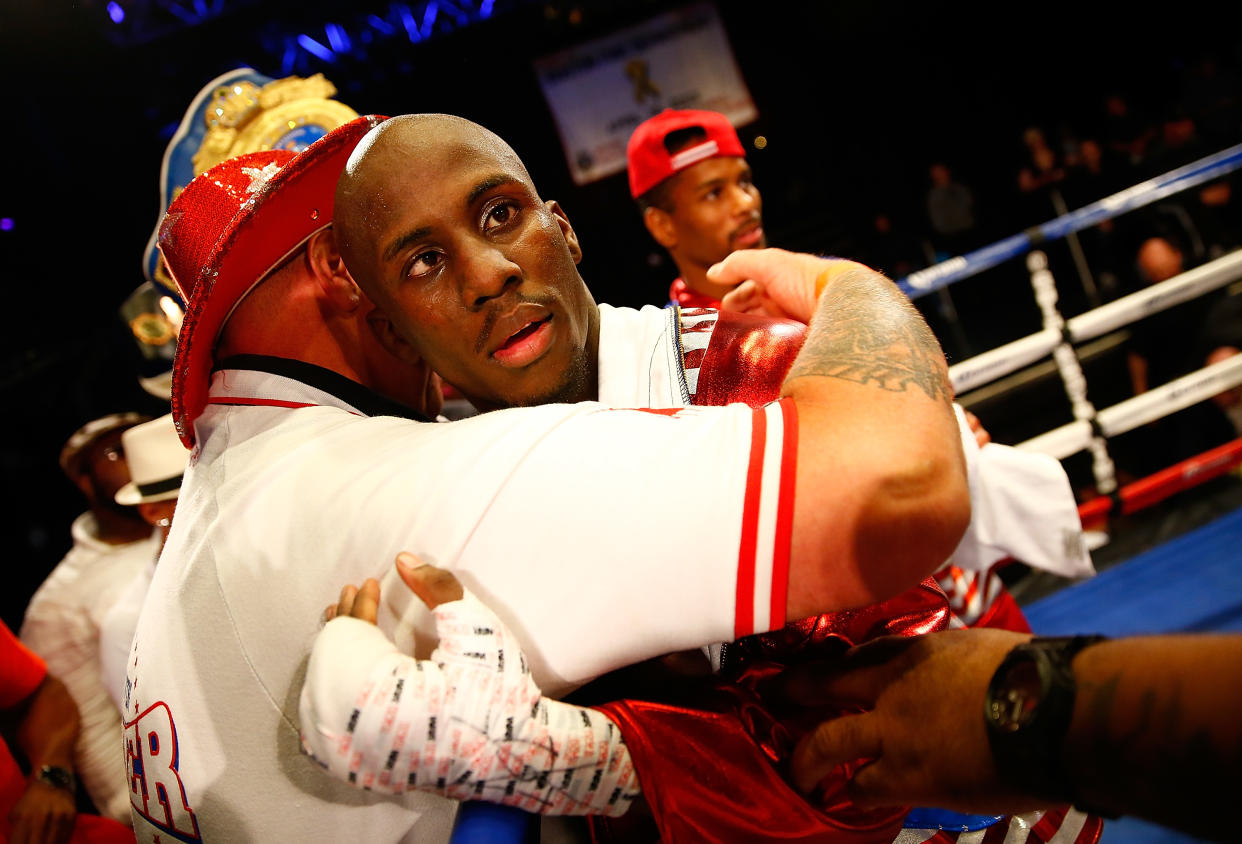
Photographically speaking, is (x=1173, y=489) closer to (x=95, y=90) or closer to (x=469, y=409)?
(x=469, y=409)

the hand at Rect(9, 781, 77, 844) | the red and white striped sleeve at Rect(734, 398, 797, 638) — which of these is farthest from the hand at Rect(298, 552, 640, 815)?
the hand at Rect(9, 781, 77, 844)

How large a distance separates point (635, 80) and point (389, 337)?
7707 mm

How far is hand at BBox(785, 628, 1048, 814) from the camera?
0.83 m

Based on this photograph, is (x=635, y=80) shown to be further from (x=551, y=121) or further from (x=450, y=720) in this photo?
(x=450, y=720)

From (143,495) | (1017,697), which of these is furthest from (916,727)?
(143,495)

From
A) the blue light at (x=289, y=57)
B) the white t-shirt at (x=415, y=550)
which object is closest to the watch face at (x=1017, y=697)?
the white t-shirt at (x=415, y=550)

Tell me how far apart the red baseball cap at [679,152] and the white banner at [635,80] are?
4.94 metres

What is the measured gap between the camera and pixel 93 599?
3365 mm

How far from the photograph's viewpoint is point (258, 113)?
108 inches

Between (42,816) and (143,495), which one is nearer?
(42,816)

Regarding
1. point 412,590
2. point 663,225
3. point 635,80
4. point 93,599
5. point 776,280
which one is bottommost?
point 93,599

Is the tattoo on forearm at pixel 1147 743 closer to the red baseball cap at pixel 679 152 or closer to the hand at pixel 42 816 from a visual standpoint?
the hand at pixel 42 816

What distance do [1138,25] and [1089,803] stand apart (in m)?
13.1

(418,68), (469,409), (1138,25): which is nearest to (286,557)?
(469,409)
